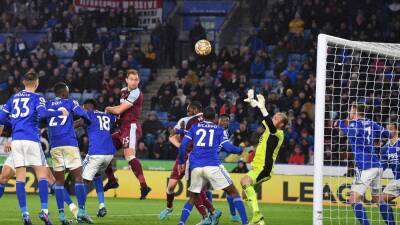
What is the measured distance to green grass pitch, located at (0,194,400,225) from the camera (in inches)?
585

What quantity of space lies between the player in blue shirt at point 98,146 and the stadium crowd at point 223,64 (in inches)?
389

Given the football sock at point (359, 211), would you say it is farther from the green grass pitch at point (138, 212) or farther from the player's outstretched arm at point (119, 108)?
the player's outstretched arm at point (119, 108)

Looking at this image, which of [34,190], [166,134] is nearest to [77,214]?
[34,190]

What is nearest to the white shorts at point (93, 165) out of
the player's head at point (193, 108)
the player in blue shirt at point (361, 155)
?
the player's head at point (193, 108)

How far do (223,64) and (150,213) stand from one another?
12441 millimetres

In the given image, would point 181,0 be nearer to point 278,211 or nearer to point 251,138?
point 251,138

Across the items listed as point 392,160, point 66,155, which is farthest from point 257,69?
point 66,155

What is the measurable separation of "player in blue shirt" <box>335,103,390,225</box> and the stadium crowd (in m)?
9.75

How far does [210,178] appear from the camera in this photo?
43.7 feet

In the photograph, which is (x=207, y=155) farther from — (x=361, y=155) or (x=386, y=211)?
(x=386, y=211)

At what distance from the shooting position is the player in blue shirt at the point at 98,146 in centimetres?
1488

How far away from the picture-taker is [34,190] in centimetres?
2372

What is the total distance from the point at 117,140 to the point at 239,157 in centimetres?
905

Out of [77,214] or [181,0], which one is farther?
[181,0]
